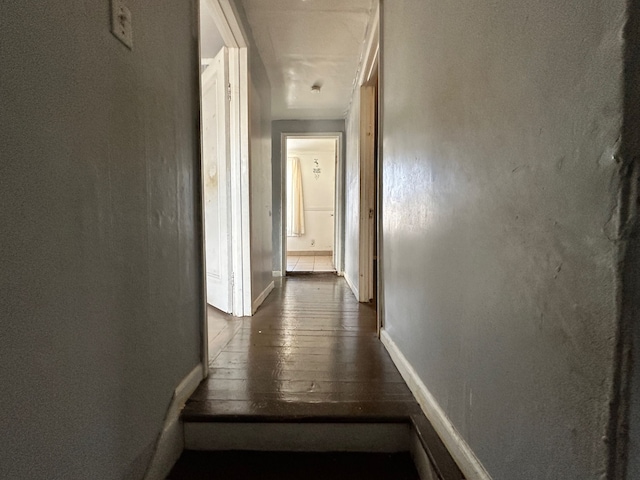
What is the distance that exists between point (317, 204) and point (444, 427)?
7.12 m

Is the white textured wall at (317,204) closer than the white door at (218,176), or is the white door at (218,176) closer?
the white door at (218,176)

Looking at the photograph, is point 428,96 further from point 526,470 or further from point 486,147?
point 526,470

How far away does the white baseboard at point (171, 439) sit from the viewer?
1000 millimetres

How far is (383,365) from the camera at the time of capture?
159 centimetres

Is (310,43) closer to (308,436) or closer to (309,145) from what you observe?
(308,436)

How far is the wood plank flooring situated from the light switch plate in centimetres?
122

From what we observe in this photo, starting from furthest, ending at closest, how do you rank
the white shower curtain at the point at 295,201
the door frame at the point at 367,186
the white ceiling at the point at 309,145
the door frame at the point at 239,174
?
the white shower curtain at the point at 295,201
the white ceiling at the point at 309,145
the door frame at the point at 367,186
the door frame at the point at 239,174

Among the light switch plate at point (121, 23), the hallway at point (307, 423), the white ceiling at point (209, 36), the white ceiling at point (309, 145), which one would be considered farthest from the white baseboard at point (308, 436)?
the white ceiling at point (309, 145)

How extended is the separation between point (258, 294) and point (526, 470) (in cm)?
246

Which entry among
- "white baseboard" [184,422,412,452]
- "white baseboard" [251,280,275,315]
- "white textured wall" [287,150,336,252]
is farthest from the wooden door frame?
"white textured wall" [287,150,336,252]

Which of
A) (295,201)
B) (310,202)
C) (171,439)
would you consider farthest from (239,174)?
(310,202)

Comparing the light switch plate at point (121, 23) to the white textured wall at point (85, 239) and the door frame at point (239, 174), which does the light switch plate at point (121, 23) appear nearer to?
the white textured wall at point (85, 239)

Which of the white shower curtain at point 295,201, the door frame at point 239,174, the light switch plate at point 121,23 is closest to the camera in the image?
the light switch plate at point 121,23

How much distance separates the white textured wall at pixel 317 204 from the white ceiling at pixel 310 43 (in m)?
3.81
